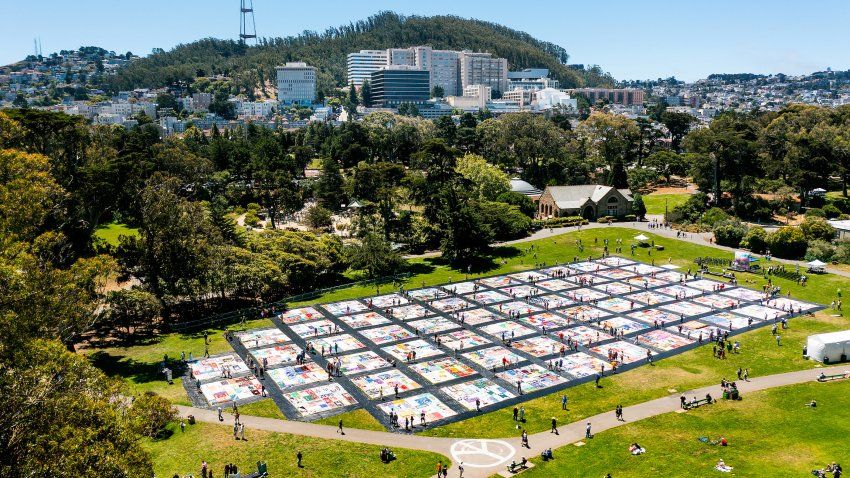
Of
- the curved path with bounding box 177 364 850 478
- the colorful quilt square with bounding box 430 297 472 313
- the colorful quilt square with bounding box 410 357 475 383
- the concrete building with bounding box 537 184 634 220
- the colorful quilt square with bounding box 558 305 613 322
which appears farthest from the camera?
the concrete building with bounding box 537 184 634 220

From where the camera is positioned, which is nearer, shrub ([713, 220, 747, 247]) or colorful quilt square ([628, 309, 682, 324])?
colorful quilt square ([628, 309, 682, 324])

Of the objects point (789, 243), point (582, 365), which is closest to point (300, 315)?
point (582, 365)

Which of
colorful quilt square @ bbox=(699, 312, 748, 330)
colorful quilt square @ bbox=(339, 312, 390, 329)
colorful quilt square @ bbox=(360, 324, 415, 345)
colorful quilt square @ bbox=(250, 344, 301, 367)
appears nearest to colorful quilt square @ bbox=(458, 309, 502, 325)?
colorful quilt square @ bbox=(360, 324, 415, 345)

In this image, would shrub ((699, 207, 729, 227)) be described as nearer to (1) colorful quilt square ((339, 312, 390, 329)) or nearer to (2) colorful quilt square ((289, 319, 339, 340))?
(1) colorful quilt square ((339, 312, 390, 329))

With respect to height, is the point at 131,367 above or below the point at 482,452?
above

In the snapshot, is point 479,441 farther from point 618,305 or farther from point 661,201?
point 661,201

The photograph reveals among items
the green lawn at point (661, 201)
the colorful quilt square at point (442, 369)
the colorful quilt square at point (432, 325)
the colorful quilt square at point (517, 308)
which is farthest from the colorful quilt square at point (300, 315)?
the green lawn at point (661, 201)
